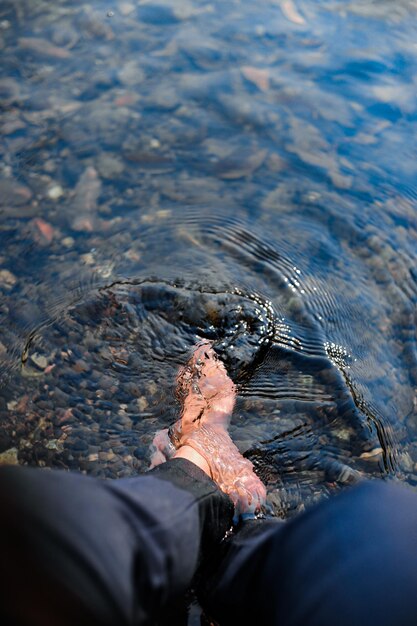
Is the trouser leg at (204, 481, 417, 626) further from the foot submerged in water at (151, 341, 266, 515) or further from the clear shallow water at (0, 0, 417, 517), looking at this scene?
the clear shallow water at (0, 0, 417, 517)

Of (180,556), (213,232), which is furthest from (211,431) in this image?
(213,232)

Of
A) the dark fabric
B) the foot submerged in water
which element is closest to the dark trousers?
the dark fabric

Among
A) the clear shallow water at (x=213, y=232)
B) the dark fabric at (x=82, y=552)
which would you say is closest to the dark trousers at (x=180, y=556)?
the dark fabric at (x=82, y=552)

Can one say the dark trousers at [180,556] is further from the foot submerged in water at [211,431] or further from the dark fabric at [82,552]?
the foot submerged in water at [211,431]

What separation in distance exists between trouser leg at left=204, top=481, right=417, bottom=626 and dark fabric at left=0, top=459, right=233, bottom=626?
0.66 ft

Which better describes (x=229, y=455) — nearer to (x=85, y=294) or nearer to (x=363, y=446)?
(x=363, y=446)

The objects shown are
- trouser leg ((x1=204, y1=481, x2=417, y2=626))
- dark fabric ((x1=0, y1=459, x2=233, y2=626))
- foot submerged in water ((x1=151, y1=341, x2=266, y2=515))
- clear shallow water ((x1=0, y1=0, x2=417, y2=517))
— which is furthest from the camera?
clear shallow water ((x1=0, y1=0, x2=417, y2=517))

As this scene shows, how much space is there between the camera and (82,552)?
1.10 metres

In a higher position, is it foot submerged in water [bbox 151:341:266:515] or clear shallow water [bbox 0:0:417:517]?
clear shallow water [bbox 0:0:417:517]

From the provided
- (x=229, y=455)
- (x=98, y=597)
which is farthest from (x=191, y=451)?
(x=98, y=597)

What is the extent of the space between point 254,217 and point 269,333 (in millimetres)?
778

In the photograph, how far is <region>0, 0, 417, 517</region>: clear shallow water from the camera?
249cm

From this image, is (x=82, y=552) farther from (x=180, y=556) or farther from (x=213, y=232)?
(x=213, y=232)

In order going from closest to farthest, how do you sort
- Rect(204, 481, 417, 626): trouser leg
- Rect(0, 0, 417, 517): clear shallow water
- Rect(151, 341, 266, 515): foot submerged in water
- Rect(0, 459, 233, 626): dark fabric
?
Rect(0, 459, 233, 626): dark fabric → Rect(204, 481, 417, 626): trouser leg → Rect(151, 341, 266, 515): foot submerged in water → Rect(0, 0, 417, 517): clear shallow water
